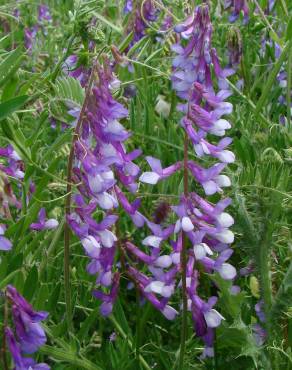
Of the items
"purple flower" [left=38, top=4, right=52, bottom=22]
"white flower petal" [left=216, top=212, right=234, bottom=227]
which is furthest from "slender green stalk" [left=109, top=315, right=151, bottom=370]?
"purple flower" [left=38, top=4, right=52, bottom=22]

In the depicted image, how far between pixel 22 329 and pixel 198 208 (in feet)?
1.17

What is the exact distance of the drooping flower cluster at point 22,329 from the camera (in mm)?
1112

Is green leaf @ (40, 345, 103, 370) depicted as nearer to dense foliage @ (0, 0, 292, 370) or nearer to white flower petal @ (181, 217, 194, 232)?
dense foliage @ (0, 0, 292, 370)

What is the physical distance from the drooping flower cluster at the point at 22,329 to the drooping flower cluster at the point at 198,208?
10.3 inches


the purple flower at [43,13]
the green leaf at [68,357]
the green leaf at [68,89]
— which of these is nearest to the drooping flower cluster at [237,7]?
the green leaf at [68,89]

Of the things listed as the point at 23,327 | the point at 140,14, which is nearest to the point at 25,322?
the point at 23,327

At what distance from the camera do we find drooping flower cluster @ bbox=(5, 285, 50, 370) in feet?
3.65

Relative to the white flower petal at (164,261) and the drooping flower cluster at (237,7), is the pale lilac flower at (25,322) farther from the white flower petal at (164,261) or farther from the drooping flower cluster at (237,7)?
the drooping flower cluster at (237,7)

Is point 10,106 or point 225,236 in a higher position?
point 10,106

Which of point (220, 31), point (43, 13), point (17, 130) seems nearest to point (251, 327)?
point (17, 130)

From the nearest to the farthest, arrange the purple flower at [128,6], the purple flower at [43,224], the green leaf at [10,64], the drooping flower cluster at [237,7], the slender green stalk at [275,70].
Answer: the green leaf at [10,64], the purple flower at [43,224], the slender green stalk at [275,70], the drooping flower cluster at [237,7], the purple flower at [128,6]

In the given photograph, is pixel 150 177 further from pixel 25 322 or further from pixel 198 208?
pixel 25 322

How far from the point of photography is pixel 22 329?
1130 millimetres

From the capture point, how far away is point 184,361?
4.85 ft
